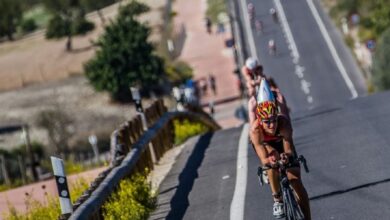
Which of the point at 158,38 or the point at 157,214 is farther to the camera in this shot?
the point at 158,38

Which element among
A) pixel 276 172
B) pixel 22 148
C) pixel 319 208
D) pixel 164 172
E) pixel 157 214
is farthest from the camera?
pixel 22 148

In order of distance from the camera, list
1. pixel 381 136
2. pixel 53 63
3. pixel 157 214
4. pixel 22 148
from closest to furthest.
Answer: pixel 157 214 < pixel 381 136 < pixel 22 148 < pixel 53 63

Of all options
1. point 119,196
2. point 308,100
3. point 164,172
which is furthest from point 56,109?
point 119,196

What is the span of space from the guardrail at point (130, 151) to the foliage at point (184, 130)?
15 centimetres

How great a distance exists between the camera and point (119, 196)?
44.6 ft

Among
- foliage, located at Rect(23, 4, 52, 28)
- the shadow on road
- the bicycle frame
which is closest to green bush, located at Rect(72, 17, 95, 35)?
foliage, located at Rect(23, 4, 52, 28)

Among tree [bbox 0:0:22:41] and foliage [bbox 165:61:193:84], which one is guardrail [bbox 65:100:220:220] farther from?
tree [bbox 0:0:22:41]

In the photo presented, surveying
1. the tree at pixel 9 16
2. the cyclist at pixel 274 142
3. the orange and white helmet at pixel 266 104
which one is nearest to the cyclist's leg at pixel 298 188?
the cyclist at pixel 274 142

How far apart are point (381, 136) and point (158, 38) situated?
69.3 metres

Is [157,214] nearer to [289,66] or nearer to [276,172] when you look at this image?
[276,172]

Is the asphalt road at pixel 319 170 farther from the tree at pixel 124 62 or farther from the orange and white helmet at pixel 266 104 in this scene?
the tree at pixel 124 62

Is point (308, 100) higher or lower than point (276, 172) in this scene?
lower

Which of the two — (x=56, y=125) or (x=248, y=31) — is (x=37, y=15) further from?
(x=56, y=125)

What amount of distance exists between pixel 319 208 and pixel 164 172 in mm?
6700
